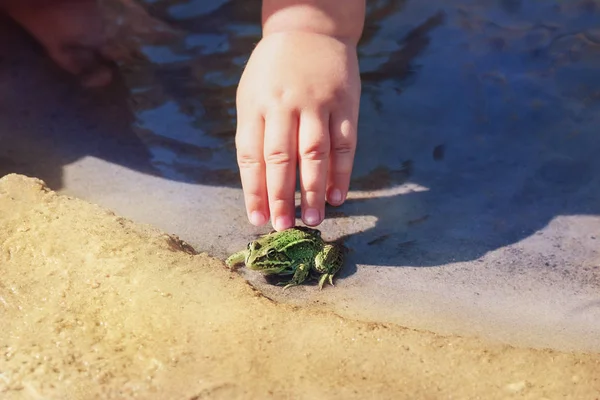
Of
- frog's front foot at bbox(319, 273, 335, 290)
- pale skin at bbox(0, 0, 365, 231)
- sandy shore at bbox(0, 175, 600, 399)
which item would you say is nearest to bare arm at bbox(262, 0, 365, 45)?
pale skin at bbox(0, 0, 365, 231)

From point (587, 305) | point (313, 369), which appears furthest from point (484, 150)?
point (313, 369)

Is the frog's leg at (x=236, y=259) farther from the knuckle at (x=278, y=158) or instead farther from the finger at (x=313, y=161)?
the knuckle at (x=278, y=158)

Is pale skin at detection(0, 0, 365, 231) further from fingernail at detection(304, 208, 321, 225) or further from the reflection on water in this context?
the reflection on water

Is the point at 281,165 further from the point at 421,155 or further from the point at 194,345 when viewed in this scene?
the point at 421,155

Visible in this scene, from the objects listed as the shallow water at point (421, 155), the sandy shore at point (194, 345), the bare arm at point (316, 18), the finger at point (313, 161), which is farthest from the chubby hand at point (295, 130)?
the sandy shore at point (194, 345)

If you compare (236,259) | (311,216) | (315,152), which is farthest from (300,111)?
(236,259)
